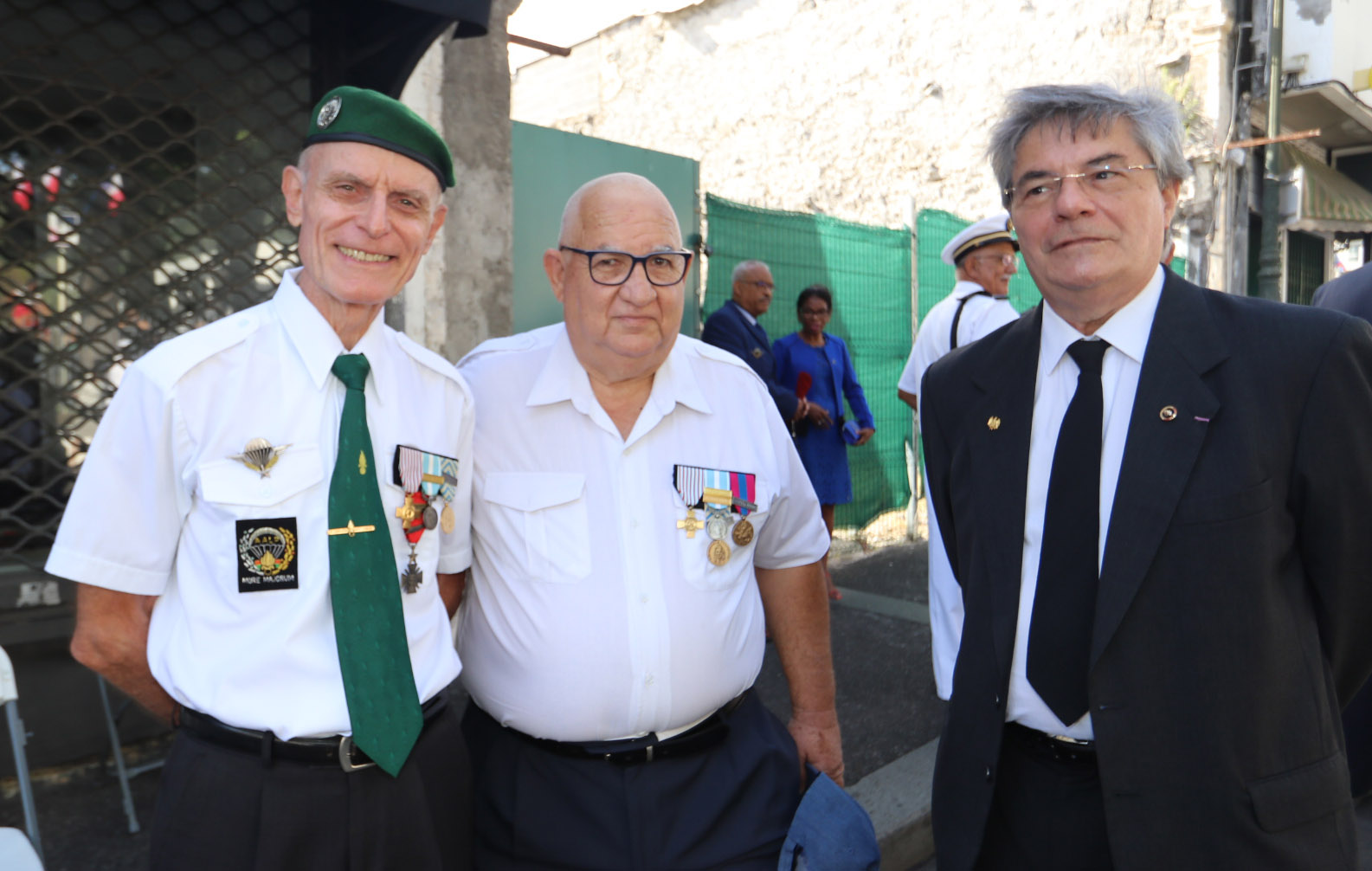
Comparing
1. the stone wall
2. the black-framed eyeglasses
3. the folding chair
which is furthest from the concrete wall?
the stone wall

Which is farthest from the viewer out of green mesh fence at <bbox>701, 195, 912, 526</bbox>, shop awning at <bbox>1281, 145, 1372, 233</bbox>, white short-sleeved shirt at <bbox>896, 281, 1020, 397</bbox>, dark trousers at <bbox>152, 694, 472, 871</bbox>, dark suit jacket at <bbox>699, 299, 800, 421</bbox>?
shop awning at <bbox>1281, 145, 1372, 233</bbox>

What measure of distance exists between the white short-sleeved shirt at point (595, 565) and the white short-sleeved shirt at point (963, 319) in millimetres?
2709

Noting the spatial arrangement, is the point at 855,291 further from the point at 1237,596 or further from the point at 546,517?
the point at 1237,596

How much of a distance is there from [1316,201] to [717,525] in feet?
39.6

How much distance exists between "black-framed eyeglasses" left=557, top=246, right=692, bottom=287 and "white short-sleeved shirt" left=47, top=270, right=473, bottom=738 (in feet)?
2.03

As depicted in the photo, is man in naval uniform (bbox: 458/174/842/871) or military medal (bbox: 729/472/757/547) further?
military medal (bbox: 729/472/757/547)

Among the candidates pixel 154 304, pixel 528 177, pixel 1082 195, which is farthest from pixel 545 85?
pixel 1082 195

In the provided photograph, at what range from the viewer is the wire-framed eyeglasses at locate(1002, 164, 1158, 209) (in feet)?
5.91

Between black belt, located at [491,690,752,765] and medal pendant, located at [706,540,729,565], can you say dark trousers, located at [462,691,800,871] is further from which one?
medal pendant, located at [706,540,729,565]

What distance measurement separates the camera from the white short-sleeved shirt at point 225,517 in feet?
5.18

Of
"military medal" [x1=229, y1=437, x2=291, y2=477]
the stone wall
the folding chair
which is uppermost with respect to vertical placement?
the stone wall

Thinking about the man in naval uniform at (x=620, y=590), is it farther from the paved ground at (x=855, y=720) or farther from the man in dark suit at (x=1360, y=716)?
the man in dark suit at (x=1360, y=716)

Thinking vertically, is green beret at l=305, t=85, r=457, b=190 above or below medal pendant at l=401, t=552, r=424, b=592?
above

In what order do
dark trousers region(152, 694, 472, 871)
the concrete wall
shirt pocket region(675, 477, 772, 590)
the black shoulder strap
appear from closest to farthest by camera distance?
dark trousers region(152, 694, 472, 871), shirt pocket region(675, 477, 772, 590), the concrete wall, the black shoulder strap
